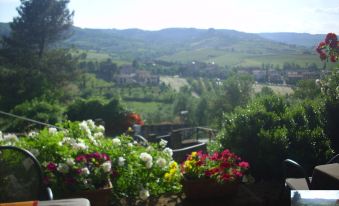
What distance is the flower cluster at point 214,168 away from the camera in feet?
7.76

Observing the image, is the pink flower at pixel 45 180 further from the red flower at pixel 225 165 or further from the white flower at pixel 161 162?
A: the red flower at pixel 225 165

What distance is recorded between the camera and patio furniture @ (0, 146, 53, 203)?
2.04 m

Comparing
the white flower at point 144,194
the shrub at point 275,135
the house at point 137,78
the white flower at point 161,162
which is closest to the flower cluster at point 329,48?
the shrub at point 275,135

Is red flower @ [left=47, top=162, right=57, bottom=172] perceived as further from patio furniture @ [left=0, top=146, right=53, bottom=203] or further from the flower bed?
patio furniture @ [left=0, top=146, right=53, bottom=203]

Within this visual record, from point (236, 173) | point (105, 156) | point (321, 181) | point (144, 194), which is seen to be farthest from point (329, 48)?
point (105, 156)

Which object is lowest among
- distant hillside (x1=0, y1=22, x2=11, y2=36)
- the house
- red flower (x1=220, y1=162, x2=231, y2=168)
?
the house

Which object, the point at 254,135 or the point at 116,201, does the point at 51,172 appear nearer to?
the point at 116,201

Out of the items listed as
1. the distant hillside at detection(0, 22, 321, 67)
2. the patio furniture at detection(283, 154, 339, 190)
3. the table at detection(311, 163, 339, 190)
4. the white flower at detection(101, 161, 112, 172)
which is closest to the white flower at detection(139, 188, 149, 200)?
the white flower at detection(101, 161, 112, 172)

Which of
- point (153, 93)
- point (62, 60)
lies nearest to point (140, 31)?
point (153, 93)

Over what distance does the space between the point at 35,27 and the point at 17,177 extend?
843 inches

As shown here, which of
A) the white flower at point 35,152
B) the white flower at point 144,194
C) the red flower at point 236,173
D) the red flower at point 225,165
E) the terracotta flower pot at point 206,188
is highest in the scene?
the white flower at point 35,152

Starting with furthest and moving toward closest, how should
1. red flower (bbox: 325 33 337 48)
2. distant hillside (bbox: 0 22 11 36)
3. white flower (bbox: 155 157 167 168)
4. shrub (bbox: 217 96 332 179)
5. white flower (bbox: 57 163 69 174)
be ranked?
1. distant hillside (bbox: 0 22 11 36)
2. red flower (bbox: 325 33 337 48)
3. shrub (bbox: 217 96 332 179)
4. white flower (bbox: 155 157 167 168)
5. white flower (bbox: 57 163 69 174)

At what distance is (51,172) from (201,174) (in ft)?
2.85

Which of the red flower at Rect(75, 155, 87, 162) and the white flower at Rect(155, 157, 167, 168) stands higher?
the red flower at Rect(75, 155, 87, 162)
